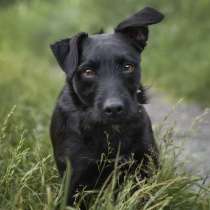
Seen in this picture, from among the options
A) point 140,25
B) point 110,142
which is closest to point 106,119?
point 110,142

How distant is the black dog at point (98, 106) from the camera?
529 centimetres

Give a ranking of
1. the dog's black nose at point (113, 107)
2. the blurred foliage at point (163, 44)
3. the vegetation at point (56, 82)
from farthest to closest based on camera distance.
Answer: the blurred foliage at point (163, 44) → the vegetation at point (56, 82) → the dog's black nose at point (113, 107)

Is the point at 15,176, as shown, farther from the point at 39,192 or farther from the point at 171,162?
the point at 171,162

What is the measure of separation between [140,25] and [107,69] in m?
0.51

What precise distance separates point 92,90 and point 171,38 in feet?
29.3

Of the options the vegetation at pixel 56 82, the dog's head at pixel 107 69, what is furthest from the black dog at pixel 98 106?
the vegetation at pixel 56 82

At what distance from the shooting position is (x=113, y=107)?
5.11 m

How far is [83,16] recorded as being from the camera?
57.5 ft

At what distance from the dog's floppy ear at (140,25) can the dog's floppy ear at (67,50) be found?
341 millimetres

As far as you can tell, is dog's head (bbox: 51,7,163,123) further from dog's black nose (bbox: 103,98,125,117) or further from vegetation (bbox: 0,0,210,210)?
vegetation (bbox: 0,0,210,210)

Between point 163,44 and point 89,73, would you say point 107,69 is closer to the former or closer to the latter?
point 89,73

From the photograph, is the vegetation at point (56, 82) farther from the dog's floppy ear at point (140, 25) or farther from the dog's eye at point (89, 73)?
the dog's floppy ear at point (140, 25)

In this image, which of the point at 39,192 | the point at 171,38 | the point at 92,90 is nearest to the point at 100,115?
the point at 92,90

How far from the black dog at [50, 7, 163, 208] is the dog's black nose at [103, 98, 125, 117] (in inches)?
0.6
